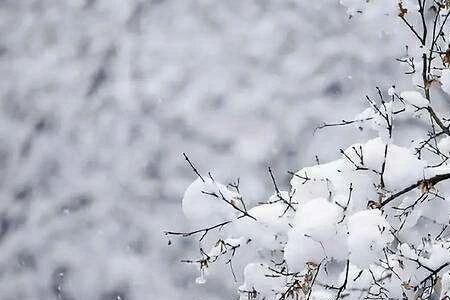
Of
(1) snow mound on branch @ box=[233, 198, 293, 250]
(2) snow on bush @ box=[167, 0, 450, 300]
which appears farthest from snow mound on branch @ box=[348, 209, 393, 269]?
(1) snow mound on branch @ box=[233, 198, 293, 250]

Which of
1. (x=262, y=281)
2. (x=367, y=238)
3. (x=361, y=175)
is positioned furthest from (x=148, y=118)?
(x=367, y=238)

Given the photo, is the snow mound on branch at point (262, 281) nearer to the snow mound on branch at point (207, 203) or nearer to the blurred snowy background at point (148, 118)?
the snow mound on branch at point (207, 203)

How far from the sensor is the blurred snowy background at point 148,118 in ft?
28.8

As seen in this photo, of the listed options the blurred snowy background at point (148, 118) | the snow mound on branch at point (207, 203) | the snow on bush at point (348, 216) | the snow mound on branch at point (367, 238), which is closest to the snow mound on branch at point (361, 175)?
the snow on bush at point (348, 216)

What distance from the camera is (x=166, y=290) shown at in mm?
8297

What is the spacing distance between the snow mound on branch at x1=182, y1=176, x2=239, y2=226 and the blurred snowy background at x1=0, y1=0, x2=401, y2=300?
4874 millimetres

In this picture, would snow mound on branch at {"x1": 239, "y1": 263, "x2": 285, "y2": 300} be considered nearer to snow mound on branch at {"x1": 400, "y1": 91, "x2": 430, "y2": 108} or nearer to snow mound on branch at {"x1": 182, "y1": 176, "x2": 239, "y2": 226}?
snow mound on branch at {"x1": 182, "y1": 176, "x2": 239, "y2": 226}

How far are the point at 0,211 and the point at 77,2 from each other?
14.6 ft

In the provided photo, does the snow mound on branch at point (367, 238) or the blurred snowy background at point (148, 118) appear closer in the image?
the snow mound on branch at point (367, 238)

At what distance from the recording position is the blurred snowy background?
8.77 metres

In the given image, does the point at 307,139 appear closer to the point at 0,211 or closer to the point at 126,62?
the point at 126,62

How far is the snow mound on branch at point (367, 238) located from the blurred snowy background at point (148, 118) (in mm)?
5312

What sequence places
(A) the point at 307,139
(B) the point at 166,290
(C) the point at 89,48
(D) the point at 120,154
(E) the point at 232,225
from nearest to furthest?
(E) the point at 232,225 → (B) the point at 166,290 → (A) the point at 307,139 → (D) the point at 120,154 → (C) the point at 89,48

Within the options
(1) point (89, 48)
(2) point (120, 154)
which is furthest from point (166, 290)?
(1) point (89, 48)
